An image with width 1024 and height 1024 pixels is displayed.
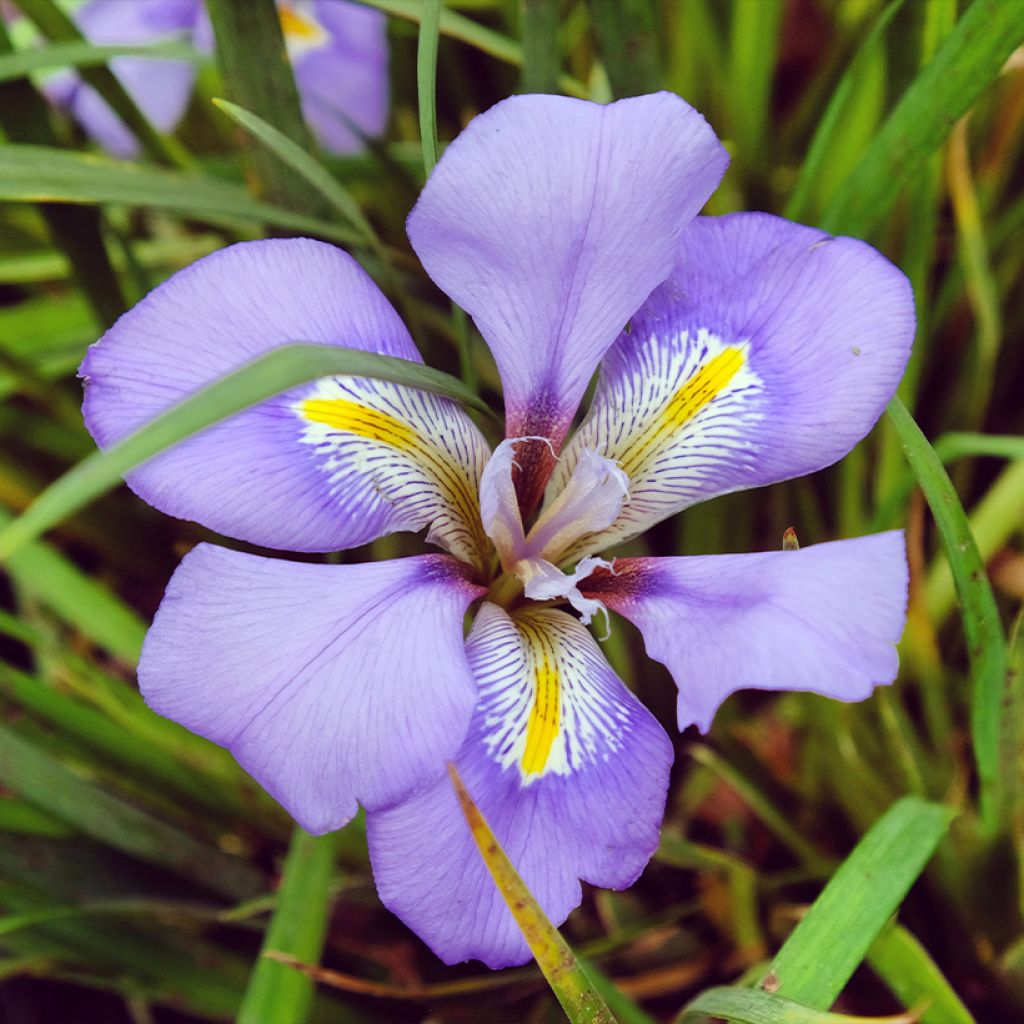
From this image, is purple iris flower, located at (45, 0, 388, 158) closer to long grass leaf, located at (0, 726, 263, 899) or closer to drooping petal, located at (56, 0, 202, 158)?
drooping petal, located at (56, 0, 202, 158)

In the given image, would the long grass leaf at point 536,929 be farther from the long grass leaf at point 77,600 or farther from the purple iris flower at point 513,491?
the long grass leaf at point 77,600

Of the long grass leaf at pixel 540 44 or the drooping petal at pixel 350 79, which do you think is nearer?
the long grass leaf at pixel 540 44

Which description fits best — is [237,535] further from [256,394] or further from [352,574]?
[256,394]

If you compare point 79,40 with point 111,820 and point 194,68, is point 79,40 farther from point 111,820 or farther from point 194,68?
point 111,820

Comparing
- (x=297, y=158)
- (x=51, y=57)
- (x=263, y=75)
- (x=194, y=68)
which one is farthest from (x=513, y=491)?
(x=194, y=68)

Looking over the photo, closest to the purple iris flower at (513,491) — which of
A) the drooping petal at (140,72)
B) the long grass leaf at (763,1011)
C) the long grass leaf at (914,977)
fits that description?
the long grass leaf at (763,1011)

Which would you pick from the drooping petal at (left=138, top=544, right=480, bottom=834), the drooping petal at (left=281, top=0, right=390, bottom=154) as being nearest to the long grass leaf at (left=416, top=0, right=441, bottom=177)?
the drooping petal at (left=138, top=544, right=480, bottom=834)

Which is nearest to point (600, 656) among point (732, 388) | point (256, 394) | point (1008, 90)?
point (732, 388)

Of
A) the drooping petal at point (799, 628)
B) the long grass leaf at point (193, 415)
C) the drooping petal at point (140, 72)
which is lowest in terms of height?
the drooping petal at point (799, 628)

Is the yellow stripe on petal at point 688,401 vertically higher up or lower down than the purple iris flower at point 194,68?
lower down
